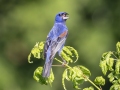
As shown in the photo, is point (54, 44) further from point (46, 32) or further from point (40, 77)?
point (46, 32)

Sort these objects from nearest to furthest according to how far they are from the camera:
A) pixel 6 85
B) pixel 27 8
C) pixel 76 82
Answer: pixel 76 82 < pixel 6 85 < pixel 27 8

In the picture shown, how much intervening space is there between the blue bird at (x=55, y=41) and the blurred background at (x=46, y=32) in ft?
21.9

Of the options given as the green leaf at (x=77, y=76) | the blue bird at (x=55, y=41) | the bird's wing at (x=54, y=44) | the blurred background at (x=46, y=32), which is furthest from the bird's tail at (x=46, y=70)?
the blurred background at (x=46, y=32)

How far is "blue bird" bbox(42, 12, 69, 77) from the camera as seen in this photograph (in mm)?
5156

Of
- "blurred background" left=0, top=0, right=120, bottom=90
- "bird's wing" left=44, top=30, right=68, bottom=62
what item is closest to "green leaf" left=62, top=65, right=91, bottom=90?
"bird's wing" left=44, top=30, right=68, bottom=62

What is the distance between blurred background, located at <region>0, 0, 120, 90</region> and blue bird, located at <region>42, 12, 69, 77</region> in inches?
262

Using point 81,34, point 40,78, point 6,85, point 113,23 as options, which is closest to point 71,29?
point 81,34

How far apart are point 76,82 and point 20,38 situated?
10610 mm

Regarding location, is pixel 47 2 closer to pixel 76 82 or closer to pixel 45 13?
pixel 45 13

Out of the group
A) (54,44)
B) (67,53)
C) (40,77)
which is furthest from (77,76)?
(54,44)

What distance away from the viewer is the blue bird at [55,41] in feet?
16.9

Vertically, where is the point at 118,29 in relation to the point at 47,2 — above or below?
below

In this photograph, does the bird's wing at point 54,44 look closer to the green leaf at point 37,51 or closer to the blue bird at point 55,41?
the blue bird at point 55,41

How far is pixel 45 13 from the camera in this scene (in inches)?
541
